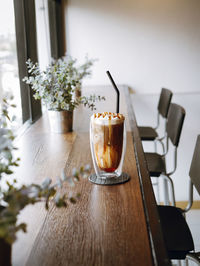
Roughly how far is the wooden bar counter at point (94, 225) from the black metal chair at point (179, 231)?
350 millimetres

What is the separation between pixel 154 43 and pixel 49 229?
3.08 m

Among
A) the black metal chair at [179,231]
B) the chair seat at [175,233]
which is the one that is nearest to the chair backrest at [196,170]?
the black metal chair at [179,231]

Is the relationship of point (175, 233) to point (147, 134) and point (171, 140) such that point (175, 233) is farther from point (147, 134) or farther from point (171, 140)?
point (147, 134)

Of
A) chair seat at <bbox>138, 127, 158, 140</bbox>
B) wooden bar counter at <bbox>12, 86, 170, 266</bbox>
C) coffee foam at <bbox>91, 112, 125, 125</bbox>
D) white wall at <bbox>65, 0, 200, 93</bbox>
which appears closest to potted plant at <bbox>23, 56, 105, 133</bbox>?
wooden bar counter at <bbox>12, 86, 170, 266</bbox>

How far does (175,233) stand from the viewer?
57.9 inches

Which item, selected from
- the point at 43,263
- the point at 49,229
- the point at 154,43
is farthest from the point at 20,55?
the point at 154,43

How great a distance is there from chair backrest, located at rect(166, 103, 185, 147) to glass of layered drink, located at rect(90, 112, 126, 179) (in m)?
1.10

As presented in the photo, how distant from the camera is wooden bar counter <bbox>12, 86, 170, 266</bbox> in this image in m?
0.73

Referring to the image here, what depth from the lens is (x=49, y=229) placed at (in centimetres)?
85

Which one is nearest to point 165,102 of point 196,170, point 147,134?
point 147,134

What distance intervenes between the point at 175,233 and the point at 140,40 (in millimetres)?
2524

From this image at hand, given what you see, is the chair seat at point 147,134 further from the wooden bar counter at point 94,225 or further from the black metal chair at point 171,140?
the wooden bar counter at point 94,225

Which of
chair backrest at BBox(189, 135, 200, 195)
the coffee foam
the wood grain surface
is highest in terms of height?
the coffee foam

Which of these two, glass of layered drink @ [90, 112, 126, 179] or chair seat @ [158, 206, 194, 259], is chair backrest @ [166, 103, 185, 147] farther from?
glass of layered drink @ [90, 112, 126, 179]
